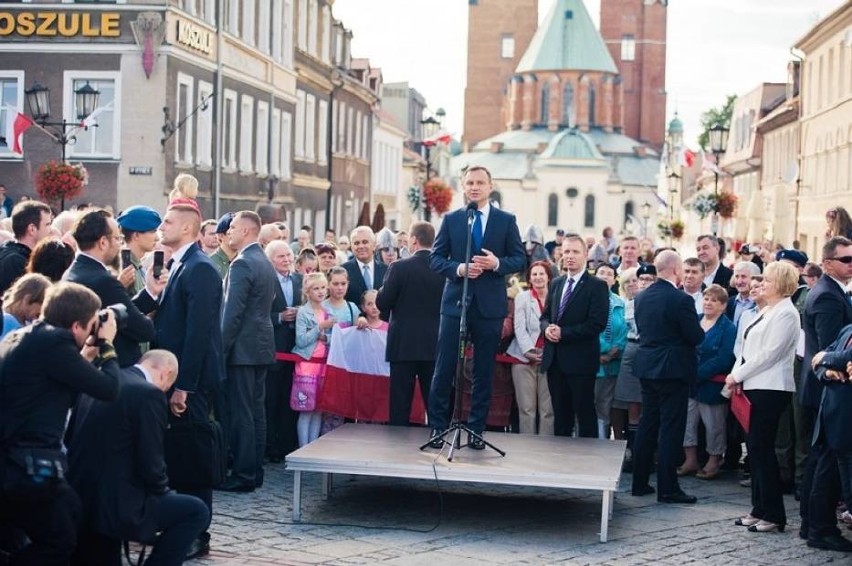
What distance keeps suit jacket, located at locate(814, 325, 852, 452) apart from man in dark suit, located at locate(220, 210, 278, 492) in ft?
15.4

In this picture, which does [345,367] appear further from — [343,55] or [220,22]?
[343,55]

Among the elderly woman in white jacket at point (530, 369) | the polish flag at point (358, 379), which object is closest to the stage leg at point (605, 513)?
the polish flag at point (358, 379)

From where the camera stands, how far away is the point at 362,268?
1573 centimetres

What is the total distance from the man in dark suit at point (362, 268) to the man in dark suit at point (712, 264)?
139 inches

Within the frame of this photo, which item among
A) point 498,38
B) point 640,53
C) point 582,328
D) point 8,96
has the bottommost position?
point 582,328

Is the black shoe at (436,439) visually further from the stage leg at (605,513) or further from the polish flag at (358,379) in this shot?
the polish flag at (358,379)

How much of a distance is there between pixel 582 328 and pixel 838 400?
12.3ft

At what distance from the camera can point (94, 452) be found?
25.7ft

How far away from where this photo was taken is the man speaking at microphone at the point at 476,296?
11984 millimetres

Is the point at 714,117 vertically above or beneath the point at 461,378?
above

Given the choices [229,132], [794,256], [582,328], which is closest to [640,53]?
[229,132]

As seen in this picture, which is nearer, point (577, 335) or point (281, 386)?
point (577, 335)

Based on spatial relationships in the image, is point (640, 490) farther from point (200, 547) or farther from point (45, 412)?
point (45, 412)

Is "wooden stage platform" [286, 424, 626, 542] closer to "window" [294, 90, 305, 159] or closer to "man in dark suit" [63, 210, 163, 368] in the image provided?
"man in dark suit" [63, 210, 163, 368]
